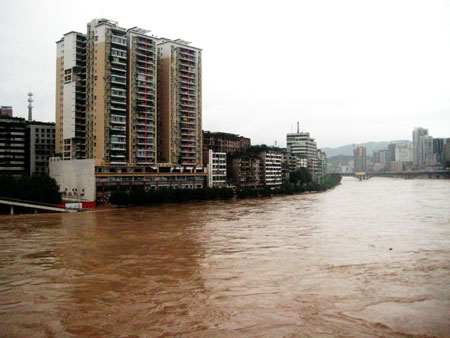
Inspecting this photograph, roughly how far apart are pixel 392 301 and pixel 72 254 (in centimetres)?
1446

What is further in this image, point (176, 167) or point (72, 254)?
point (176, 167)

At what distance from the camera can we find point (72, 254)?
20.5 metres

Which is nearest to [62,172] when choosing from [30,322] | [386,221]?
[386,221]

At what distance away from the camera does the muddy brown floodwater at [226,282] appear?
11.3m

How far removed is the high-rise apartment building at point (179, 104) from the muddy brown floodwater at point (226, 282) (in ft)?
99.5

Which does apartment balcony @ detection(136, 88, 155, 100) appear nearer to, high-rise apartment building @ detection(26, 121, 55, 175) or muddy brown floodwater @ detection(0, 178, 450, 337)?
high-rise apartment building @ detection(26, 121, 55, 175)

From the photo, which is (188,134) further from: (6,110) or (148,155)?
(6,110)

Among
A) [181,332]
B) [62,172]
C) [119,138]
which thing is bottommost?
[181,332]

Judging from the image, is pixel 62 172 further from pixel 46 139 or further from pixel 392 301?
pixel 392 301

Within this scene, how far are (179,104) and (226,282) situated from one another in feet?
152

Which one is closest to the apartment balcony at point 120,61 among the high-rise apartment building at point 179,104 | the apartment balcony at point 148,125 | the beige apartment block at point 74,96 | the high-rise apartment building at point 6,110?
the beige apartment block at point 74,96

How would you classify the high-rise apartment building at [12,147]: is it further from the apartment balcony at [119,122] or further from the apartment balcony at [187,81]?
the apartment balcony at [187,81]

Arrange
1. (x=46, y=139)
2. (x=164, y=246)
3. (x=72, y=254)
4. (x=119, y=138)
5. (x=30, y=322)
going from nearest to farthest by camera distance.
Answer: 1. (x=30, y=322)
2. (x=72, y=254)
3. (x=164, y=246)
4. (x=119, y=138)
5. (x=46, y=139)

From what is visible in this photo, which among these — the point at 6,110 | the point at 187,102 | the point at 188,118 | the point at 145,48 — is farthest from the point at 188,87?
the point at 6,110
